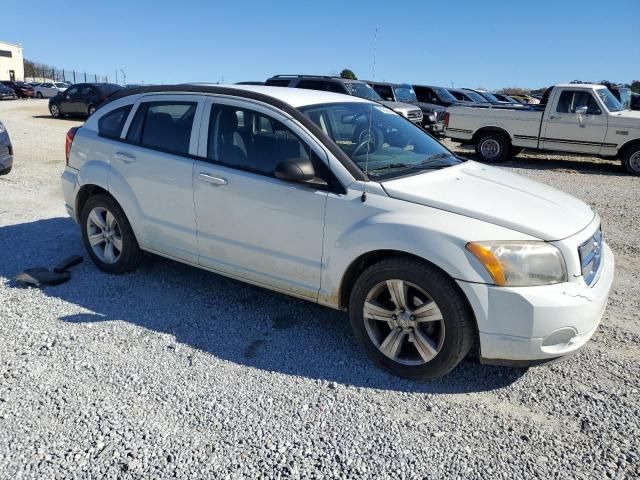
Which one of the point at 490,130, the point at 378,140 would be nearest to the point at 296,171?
the point at 378,140

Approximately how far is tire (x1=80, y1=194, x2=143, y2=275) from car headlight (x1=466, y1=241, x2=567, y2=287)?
3071mm

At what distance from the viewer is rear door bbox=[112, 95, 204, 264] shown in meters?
4.37

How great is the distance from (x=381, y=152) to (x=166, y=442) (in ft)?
7.91

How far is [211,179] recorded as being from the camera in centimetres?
415

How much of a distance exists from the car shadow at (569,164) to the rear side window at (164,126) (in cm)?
878

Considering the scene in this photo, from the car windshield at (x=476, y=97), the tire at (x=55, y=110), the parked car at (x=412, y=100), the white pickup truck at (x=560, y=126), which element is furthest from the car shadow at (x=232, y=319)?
the tire at (x=55, y=110)

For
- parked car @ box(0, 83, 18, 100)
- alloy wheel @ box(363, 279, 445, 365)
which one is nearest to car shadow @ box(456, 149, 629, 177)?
alloy wheel @ box(363, 279, 445, 365)

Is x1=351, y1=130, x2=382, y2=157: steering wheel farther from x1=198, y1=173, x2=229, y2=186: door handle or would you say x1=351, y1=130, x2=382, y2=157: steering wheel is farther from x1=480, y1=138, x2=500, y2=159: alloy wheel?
x1=480, y1=138, x2=500, y2=159: alloy wheel

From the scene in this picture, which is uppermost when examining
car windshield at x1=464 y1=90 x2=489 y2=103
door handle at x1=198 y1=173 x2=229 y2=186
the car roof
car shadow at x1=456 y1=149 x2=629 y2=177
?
car windshield at x1=464 y1=90 x2=489 y2=103

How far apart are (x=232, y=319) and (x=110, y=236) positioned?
1.59 m

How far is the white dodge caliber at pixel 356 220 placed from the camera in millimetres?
3146

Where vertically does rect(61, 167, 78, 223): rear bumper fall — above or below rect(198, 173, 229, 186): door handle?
below

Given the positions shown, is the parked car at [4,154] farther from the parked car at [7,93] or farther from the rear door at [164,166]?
the parked car at [7,93]

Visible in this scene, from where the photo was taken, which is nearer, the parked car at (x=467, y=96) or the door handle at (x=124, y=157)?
the door handle at (x=124, y=157)
